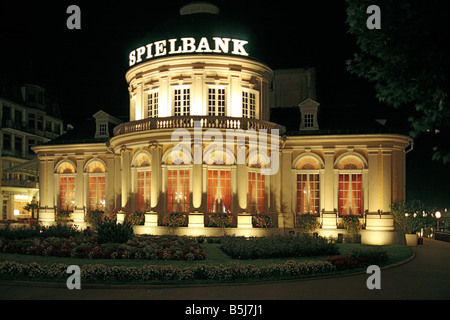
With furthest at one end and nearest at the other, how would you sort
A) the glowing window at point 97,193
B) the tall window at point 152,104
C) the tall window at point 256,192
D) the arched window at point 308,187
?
the glowing window at point 97,193
the arched window at point 308,187
the tall window at point 152,104
the tall window at point 256,192

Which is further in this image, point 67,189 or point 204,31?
point 67,189

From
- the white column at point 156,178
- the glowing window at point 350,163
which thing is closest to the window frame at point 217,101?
the white column at point 156,178

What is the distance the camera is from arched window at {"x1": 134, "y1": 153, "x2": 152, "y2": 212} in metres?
35.1

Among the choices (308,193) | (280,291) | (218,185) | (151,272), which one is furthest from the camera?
(308,193)

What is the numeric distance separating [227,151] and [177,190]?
13.6ft

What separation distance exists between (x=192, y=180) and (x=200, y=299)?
19260 millimetres

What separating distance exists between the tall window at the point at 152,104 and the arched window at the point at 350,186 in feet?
44.1

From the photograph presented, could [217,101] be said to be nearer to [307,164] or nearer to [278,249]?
[307,164]

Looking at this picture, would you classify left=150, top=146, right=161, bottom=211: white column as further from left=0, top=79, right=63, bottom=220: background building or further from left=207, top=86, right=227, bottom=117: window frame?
left=0, top=79, right=63, bottom=220: background building

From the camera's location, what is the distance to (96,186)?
4109 cm

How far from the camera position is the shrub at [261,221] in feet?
108

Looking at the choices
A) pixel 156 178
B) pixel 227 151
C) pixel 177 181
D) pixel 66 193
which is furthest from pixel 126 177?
pixel 66 193

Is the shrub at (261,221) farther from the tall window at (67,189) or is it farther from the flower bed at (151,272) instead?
the tall window at (67,189)

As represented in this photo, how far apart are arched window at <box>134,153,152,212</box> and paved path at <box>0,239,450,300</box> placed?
19.3 meters
